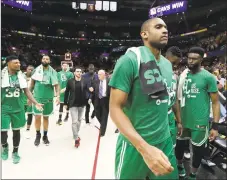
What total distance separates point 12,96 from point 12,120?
1.46 ft

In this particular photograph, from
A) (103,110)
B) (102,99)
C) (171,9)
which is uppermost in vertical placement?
(171,9)

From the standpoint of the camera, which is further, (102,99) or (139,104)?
(102,99)

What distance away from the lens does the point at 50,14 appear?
34344 mm

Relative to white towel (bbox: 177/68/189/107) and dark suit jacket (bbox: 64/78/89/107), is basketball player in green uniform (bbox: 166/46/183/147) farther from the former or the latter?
dark suit jacket (bbox: 64/78/89/107)

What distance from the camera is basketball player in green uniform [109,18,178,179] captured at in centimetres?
169

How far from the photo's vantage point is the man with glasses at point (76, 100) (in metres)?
5.73

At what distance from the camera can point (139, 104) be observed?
73.1 inches

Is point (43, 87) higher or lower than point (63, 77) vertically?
lower

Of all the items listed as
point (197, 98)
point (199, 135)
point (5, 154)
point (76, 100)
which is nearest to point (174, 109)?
point (197, 98)

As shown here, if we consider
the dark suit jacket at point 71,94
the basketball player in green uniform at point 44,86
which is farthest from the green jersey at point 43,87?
the dark suit jacket at point 71,94

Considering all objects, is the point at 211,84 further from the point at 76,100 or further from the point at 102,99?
the point at 102,99

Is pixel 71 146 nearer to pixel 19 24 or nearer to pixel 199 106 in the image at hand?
pixel 199 106

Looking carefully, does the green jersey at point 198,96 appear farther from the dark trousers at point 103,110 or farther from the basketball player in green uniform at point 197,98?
the dark trousers at point 103,110

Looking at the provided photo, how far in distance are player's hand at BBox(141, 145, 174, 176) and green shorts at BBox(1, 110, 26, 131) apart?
3.66 metres
